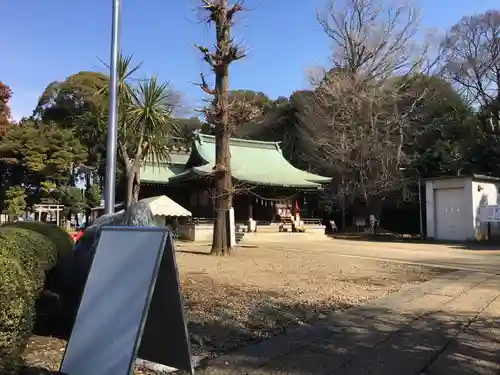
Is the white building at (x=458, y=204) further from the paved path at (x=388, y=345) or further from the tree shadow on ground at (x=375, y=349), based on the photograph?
the tree shadow on ground at (x=375, y=349)

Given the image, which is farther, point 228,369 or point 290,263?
point 290,263

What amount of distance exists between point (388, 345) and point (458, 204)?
23.6 metres

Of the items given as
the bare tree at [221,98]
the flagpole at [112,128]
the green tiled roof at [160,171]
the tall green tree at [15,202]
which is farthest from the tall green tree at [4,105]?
the flagpole at [112,128]

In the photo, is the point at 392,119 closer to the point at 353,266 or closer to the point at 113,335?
the point at 353,266

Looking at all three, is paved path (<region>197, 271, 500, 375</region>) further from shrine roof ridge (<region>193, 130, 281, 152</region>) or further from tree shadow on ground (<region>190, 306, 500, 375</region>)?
shrine roof ridge (<region>193, 130, 281, 152</region>)

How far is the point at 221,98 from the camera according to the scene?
1559 cm

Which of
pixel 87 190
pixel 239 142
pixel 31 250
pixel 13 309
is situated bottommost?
pixel 13 309

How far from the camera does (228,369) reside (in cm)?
477

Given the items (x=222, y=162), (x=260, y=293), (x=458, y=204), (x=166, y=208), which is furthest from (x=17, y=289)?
(x=458, y=204)

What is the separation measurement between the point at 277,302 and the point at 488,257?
12.4m

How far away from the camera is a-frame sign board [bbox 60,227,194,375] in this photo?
390 centimetres

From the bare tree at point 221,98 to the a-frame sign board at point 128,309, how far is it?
1136 centimetres

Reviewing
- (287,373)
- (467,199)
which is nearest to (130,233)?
(287,373)

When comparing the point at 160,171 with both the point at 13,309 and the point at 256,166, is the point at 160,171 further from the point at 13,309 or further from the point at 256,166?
the point at 13,309
